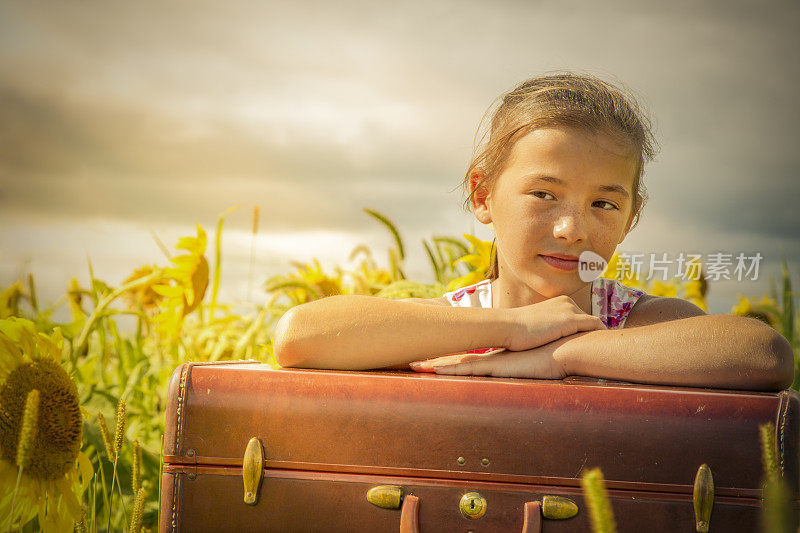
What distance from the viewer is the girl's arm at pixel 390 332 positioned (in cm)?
143

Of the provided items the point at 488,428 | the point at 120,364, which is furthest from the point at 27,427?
the point at 120,364

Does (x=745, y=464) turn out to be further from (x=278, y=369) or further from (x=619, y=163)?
(x=278, y=369)

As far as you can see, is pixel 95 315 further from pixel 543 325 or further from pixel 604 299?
pixel 604 299

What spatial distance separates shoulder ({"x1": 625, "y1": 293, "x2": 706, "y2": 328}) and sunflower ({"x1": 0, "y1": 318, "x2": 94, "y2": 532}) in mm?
1361

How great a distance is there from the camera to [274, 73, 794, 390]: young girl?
139 centimetres

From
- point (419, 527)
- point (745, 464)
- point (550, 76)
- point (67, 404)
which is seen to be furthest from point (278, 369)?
point (550, 76)

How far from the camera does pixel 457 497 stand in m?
1.32

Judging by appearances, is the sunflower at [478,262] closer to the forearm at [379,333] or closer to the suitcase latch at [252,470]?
the forearm at [379,333]

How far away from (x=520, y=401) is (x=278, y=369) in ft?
1.58

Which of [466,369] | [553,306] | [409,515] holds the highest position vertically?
[553,306]

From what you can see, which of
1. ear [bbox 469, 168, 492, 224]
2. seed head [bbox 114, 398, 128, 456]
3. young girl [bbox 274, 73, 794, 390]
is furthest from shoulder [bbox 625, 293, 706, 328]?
seed head [bbox 114, 398, 128, 456]

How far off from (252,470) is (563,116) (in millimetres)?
1066

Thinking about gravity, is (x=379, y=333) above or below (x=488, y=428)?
above

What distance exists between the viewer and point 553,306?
5.01 feet
